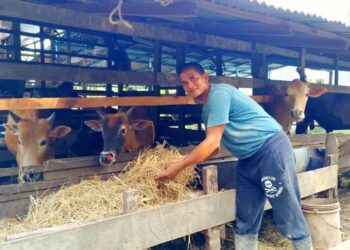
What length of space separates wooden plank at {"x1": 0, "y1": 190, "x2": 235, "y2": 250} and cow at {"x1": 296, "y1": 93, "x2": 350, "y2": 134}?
8213mm

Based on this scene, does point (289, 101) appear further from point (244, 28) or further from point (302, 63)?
point (244, 28)

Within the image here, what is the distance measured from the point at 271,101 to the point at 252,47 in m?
1.21

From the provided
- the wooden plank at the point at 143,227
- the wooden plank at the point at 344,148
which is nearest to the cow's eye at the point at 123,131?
the wooden plank at the point at 143,227

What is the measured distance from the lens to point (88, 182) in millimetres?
3943

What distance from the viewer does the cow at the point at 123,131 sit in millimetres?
5461

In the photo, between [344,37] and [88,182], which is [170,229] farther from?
[344,37]

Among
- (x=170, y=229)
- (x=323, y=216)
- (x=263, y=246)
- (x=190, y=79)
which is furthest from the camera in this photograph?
(x=263, y=246)

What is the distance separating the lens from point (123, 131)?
5715mm

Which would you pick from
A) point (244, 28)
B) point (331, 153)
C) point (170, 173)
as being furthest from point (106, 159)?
point (331, 153)

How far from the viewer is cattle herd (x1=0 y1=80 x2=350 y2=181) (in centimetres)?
525

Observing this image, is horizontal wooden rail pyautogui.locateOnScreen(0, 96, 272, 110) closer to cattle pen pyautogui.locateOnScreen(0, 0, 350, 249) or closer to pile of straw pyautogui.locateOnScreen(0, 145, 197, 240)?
cattle pen pyautogui.locateOnScreen(0, 0, 350, 249)

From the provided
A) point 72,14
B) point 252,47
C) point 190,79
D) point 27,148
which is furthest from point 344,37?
point 27,148

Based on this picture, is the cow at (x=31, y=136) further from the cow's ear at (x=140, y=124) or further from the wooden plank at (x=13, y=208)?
the wooden plank at (x=13, y=208)

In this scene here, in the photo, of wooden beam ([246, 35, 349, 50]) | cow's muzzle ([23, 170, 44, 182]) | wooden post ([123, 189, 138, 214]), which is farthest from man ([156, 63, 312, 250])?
wooden beam ([246, 35, 349, 50])
